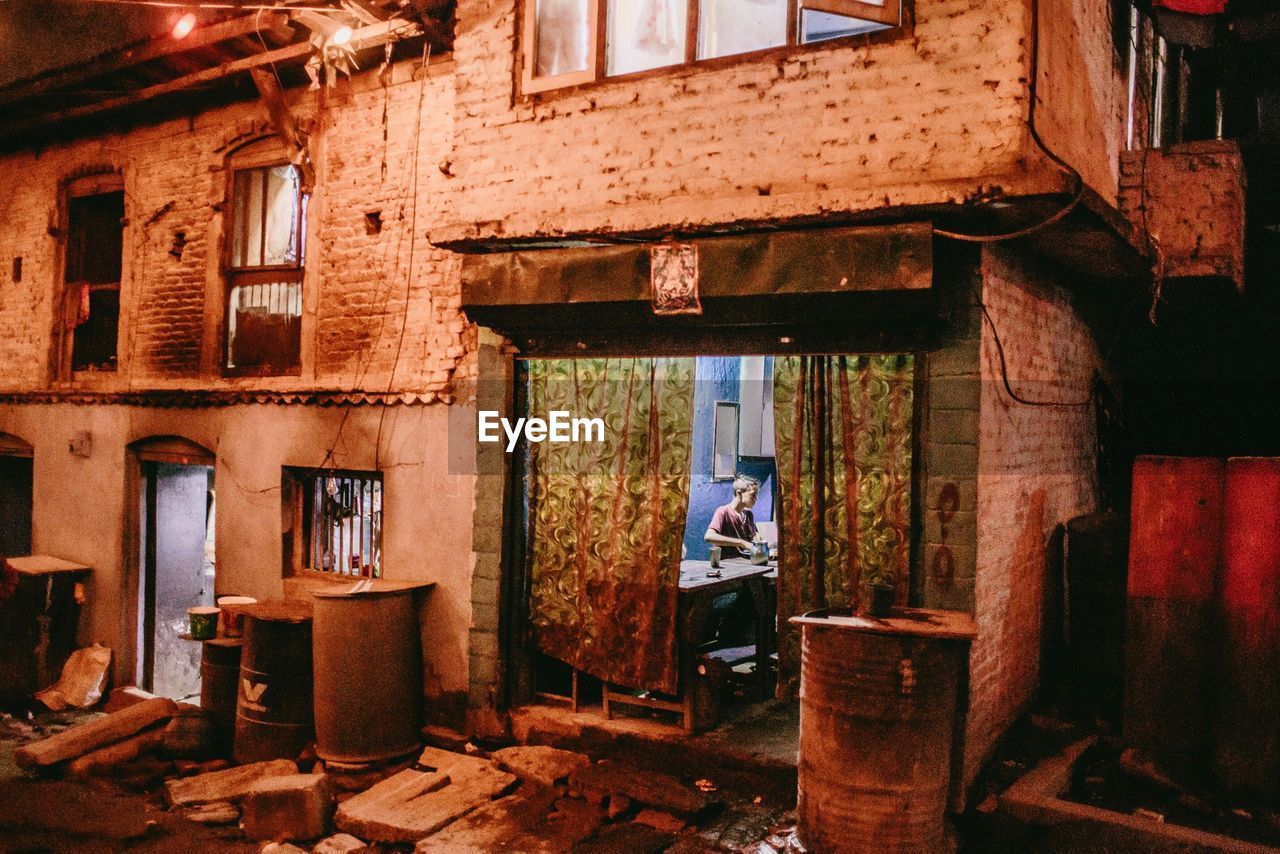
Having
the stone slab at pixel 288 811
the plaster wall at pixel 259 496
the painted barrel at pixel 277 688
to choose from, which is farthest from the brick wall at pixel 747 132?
the stone slab at pixel 288 811

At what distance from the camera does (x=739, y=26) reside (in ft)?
20.6

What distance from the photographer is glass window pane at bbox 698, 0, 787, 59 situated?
20.2ft

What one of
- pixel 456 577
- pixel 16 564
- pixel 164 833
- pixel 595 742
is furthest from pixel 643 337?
pixel 16 564

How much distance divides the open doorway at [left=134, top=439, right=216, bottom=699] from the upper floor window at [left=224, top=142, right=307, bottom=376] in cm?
172

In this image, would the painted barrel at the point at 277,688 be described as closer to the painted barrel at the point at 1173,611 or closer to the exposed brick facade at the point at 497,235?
the exposed brick facade at the point at 497,235

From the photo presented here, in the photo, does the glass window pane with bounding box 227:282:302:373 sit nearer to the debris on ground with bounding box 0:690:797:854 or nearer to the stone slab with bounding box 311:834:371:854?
the debris on ground with bounding box 0:690:797:854

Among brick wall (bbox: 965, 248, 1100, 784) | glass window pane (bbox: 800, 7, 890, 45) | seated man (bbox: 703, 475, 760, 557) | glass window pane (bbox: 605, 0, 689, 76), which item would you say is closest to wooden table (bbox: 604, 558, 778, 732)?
seated man (bbox: 703, 475, 760, 557)

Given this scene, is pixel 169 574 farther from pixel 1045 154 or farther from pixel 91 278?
pixel 1045 154

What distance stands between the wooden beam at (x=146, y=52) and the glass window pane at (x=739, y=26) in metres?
4.35

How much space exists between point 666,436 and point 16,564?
27.6 feet

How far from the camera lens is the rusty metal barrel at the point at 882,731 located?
4949 millimetres

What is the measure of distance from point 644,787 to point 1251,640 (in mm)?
4205

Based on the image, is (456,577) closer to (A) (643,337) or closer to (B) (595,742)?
(B) (595,742)

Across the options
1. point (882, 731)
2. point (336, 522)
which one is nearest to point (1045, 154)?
point (882, 731)
